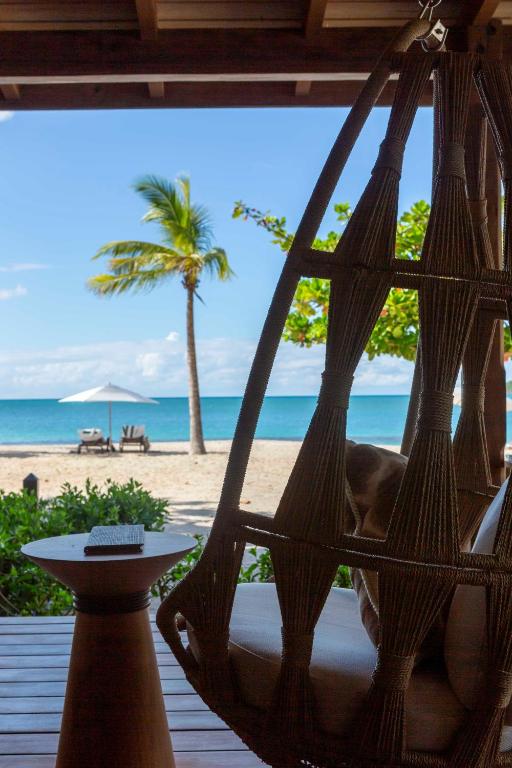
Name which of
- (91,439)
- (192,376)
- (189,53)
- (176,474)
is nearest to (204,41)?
(189,53)

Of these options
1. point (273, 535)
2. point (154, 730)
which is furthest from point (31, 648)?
point (273, 535)

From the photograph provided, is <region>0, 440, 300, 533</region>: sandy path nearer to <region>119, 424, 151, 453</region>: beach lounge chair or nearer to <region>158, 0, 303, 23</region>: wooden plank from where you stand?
<region>119, 424, 151, 453</region>: beach lounge chair

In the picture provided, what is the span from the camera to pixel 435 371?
0.86 m

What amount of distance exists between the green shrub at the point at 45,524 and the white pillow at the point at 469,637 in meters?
2.30

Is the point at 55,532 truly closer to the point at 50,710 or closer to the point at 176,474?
Answer: the point at 50,710

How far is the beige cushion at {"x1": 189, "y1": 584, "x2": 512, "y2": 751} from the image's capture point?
886 mm

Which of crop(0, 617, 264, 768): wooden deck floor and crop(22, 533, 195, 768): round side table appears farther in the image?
crop(0, 617, 264, 768): wooden deck floor

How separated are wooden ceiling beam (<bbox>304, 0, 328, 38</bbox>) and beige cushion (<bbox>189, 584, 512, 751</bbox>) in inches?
73.3

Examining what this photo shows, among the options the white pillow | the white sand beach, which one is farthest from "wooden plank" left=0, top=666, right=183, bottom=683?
the white sand beach

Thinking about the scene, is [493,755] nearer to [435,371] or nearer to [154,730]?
[435,371]

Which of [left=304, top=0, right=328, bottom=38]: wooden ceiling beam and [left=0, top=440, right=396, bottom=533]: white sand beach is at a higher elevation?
[left=304, top=0, right=328, bottom=38]: wooden ceiling beam

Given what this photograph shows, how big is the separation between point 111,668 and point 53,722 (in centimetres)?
56

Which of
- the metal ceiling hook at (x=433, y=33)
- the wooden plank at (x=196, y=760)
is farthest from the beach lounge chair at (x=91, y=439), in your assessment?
the metal ceiling hook at (x=433, y=33)

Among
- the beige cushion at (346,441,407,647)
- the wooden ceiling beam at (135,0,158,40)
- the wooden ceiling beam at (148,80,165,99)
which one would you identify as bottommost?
the beige cushion at (346,441,407,647)
